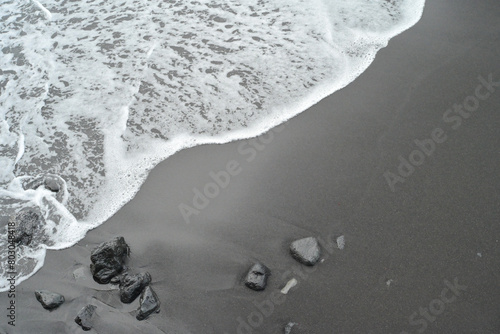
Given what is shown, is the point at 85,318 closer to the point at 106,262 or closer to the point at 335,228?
the point at 106,262

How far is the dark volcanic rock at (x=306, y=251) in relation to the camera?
138 inches

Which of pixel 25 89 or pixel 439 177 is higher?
pixel 439 177

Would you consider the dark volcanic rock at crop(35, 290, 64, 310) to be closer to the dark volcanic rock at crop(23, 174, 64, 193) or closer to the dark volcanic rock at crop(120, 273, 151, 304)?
the dark volcanic rock at crop(120, 273, 151, 304)

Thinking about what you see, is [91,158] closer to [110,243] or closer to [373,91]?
[110,243]

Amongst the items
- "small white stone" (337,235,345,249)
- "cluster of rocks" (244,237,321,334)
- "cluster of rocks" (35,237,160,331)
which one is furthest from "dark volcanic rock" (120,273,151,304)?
"small white stone" (337,235,345,249)

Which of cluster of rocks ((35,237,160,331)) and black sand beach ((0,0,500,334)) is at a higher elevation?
black sand beach ((0,0,500,334))

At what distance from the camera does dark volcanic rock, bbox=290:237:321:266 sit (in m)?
3.50

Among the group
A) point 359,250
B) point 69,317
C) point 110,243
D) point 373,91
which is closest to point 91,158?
point 110,243

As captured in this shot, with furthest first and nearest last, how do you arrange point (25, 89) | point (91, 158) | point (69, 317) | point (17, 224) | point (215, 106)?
1. point (25, 89)
2. point (215, 106)
3. point (91, 158)
4. point (17, 224)
5. point (69, 317)

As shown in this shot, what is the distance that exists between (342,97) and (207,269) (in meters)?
2.91

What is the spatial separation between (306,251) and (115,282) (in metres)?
1.75

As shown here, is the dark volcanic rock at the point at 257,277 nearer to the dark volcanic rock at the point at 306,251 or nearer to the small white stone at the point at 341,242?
the dark volcanic rock at the point at 306,251

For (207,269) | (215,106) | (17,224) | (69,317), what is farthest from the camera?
(215,106)

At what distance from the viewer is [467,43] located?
566 cm
